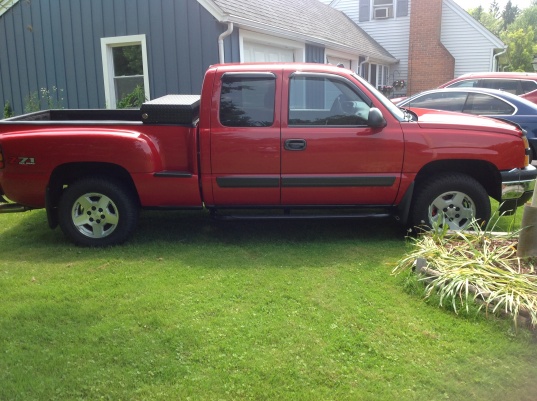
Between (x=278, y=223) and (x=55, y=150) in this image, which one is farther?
(x=278, y=223)

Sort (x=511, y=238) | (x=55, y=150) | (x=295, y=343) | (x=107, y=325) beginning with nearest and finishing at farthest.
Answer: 1. (x=295, y=343)
2. (x=107, y=325)
3. (x=511, y=238)
4. (x=55, y=150)

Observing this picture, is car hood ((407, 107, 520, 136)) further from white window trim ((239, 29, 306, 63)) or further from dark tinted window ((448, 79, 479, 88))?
dark tinted window ((448, 79, 479, 88))

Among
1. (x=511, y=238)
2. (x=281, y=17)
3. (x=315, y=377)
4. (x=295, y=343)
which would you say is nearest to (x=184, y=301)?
(x=295, y=343)

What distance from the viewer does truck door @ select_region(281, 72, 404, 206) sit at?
17.0ft

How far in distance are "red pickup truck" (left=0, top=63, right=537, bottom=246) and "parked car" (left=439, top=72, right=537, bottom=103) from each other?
229 inches

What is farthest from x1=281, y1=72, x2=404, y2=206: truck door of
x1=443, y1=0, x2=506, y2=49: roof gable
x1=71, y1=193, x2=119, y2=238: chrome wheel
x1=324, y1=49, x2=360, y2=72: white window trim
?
x1=443, y1=0, x2=506, y2=49: roof gable

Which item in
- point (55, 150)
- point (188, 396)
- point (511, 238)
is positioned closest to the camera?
point (188, 396)

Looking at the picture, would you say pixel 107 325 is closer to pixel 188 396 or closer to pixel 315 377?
pixel 188 396

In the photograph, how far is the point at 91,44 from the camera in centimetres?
1095

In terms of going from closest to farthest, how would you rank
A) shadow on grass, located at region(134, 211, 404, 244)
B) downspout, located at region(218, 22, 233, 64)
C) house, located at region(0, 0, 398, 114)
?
1. shadow on grass, located at region(134, 211, 404, 244)
2. downspout, located at region(218, 22, 233, 64)
3. house, located at region(0, 0, 398, 114)

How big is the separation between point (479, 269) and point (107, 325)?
9.74 ft

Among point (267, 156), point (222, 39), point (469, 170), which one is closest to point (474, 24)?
point (222, 39)

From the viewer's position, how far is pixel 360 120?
5.25 meters

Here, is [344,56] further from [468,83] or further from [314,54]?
[468,83]
